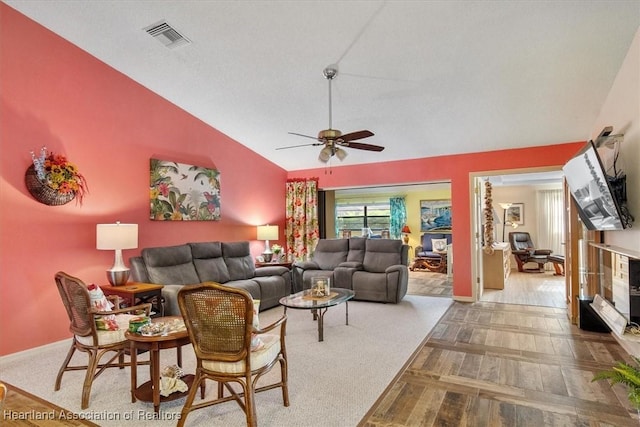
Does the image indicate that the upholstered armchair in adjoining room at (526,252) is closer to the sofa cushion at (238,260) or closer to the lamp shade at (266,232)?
the lamp shade at (266,232)

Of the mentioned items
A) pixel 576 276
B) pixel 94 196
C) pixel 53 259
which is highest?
pixel 94 196

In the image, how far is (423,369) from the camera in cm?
309

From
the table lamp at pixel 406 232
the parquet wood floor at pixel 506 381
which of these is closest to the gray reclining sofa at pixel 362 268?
the parquet wood floor at pixel 506 381

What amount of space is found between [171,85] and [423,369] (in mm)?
4301

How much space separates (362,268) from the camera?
614 centimetres

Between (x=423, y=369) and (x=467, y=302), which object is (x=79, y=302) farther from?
(x=467, y=302)

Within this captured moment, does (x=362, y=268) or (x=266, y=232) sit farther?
(x=266, y=232)

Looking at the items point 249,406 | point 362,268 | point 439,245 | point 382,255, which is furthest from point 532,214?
point 249,406

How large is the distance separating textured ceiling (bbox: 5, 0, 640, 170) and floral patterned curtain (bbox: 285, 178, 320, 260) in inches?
78.5

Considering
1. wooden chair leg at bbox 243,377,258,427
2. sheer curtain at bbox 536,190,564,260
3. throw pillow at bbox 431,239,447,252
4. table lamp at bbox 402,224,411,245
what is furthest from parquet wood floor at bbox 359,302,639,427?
table lamp at bbox 402,224,411,245

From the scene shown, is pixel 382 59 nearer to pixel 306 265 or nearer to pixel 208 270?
pixel 208 270

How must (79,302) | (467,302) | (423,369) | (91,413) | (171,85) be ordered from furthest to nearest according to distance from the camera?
(467,302) < (171,85) < (423,369) < (79,302) < (91,413)

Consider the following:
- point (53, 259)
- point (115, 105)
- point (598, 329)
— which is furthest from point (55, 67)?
point (598, 329)

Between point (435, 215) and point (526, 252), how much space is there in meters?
2.59
